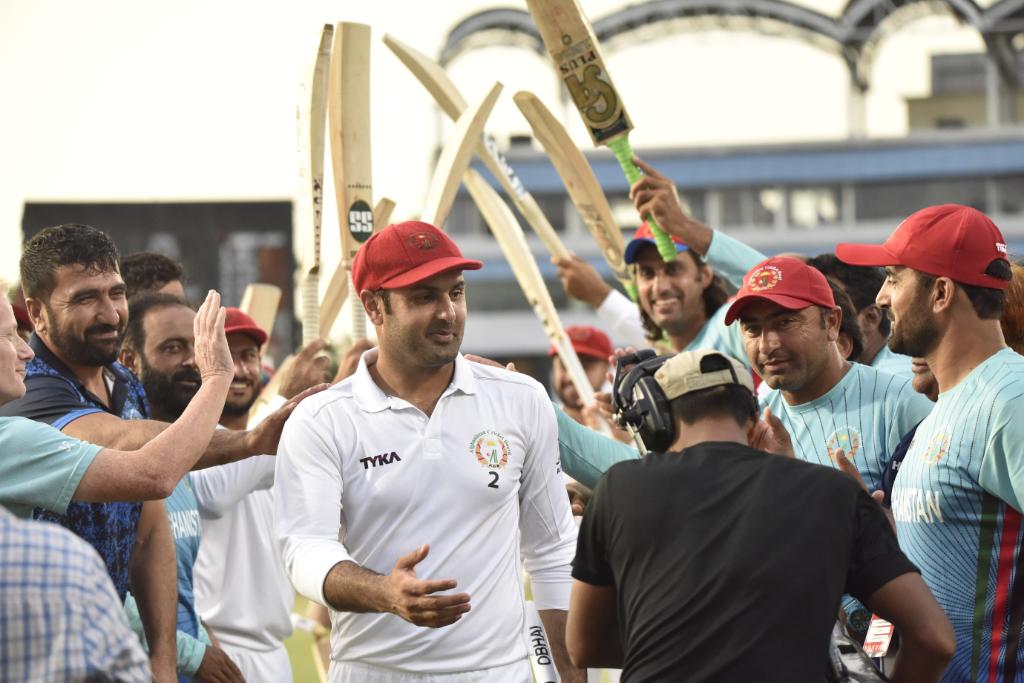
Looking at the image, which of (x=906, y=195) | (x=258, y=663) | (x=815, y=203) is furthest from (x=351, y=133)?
(x=906, y=195)

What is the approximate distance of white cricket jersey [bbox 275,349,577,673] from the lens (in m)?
3.71

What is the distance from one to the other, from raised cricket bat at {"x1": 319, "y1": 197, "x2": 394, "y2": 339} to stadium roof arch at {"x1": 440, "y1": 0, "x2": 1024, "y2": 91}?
3479cm

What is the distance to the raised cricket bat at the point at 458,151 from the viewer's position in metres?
5.36

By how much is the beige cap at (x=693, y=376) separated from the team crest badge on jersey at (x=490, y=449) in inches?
31.7

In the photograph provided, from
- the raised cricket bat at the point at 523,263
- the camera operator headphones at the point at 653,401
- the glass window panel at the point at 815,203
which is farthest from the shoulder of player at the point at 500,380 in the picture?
the glass window panel at the point at 815,203

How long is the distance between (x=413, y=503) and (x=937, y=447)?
1.39 m

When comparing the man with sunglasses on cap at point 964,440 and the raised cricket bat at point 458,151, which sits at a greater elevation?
the raised cricket bat at point 458,151

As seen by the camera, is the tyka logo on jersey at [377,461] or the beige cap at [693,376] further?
the tyka logo on jersey at [377,461]

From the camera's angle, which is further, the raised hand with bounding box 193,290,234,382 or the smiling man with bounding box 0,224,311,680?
the smiling man with bounding box 0,224,311,680

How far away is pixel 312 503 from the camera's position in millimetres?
3684

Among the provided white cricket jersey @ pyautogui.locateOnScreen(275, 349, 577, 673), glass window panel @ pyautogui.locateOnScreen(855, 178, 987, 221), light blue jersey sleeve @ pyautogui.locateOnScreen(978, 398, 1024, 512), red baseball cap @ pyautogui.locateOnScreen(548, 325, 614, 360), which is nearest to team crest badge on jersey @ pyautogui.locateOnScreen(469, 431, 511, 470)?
white cricket jersey @ pyautogui.locateOnScreen(275, 349, 577, 673)

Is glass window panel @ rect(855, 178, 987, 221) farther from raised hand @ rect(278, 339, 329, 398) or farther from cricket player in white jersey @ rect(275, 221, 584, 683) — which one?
cricket player in white jersey @ rect(275, 221, 584, 683)

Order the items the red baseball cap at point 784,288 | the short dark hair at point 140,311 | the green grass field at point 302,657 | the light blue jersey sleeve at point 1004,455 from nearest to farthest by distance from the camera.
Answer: the light blue jersey sleeve at point 1004,455, the red baseball cap at point 784,288, the short dark hair at point 140,311, the green grass field at point 302,657

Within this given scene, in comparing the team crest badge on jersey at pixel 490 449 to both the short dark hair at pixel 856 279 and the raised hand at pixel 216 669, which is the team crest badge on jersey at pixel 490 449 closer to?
the raised hand at pixel 216 669
